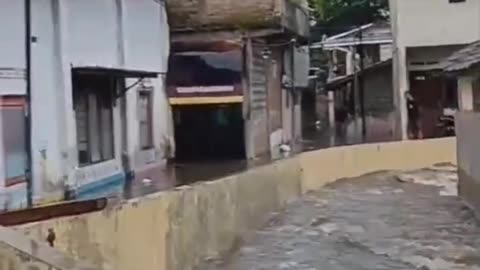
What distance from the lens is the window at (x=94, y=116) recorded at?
22.8m

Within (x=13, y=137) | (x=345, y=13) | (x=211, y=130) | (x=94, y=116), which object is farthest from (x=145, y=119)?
(x=345, y=13)

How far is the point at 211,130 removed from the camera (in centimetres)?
3450

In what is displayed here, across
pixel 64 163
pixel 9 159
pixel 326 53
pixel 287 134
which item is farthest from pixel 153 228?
pixel 326 53

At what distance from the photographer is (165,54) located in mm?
30922

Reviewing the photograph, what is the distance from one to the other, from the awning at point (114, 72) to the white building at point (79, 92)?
0.03 m

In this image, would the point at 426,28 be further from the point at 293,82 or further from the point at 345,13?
the point at 345,13

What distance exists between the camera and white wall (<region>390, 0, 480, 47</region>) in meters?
38.6

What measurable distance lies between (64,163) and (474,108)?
31.2ft

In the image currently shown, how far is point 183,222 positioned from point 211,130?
20.9 m

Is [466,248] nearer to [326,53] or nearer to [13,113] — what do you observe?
[13,113]

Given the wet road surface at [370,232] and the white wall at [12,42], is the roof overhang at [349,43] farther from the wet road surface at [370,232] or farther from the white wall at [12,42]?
the white wall at [12,42]

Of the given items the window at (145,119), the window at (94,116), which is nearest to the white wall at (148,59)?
the window at (145,119)

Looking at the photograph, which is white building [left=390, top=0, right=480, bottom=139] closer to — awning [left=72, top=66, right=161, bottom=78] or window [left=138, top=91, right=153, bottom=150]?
window [left=138, top=91, right=153, bottom=150]

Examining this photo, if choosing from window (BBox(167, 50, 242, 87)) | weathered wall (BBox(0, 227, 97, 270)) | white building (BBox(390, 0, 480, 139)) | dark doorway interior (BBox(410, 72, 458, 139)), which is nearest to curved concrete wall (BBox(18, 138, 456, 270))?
weathered wall (BBox(0, 227, 97, 270))
